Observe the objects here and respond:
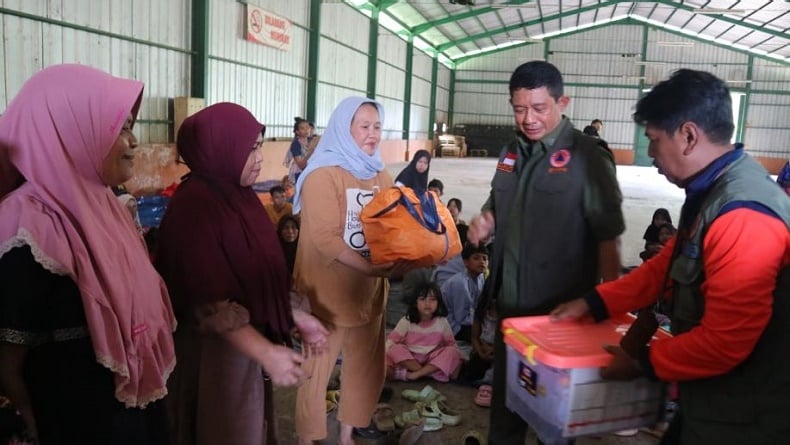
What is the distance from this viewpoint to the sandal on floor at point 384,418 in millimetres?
2824

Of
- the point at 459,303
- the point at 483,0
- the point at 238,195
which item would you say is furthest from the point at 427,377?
the point at 483,0

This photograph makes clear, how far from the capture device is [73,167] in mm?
1298

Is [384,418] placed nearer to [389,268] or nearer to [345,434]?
[345,434]

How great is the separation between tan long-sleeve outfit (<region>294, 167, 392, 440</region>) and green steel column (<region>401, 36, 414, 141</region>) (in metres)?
16.9

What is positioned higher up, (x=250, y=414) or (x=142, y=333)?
(x=142, y=333)

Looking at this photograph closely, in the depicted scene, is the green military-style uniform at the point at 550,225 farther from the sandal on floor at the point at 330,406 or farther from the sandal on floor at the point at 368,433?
the sandal on floor at the point at 330,406

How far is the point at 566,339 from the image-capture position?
5.57 feet

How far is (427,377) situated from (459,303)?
0.68 meters

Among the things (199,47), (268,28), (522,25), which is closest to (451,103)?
(522,25)

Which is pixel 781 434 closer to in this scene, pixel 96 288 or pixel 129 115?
pixel 96 288

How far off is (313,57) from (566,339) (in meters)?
11.3

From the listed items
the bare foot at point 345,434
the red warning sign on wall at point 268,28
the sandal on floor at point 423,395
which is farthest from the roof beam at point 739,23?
the bare foot at point 345,434

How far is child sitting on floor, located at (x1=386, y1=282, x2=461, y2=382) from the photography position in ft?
11.6

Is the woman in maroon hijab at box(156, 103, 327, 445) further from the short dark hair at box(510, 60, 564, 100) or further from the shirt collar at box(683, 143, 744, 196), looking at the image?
the shirt collar at box(683, 143, 744, 196)
